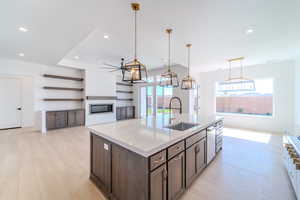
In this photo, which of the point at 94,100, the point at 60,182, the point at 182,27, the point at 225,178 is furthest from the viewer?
the point at 94,100

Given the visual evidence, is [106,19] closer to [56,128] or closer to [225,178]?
[225,178]

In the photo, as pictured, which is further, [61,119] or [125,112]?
[125,112]

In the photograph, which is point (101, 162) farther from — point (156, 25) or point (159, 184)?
point (156, 25)

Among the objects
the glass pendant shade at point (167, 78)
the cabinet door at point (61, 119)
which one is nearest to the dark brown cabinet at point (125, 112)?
the cabinet door at point (61, 119)

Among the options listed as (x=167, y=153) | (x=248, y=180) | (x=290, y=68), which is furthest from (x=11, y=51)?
(x=290, y=68)

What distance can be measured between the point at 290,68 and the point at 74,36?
7.65 metres

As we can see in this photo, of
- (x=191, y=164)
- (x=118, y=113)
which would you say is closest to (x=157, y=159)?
(x=191, y=164)

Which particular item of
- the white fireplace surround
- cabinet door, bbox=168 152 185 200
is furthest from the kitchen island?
the white fireplace surround

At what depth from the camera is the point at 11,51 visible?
4.19m

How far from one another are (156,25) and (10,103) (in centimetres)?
730

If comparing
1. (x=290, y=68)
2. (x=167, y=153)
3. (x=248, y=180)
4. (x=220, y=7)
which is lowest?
(x=248, y=180)

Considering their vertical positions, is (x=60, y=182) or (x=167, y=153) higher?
(x=167, y=153)

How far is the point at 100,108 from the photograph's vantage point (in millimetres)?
7219

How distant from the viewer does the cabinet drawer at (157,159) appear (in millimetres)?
1333
